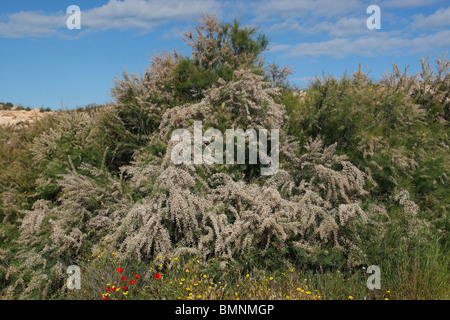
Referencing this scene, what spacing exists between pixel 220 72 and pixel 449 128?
255 inches

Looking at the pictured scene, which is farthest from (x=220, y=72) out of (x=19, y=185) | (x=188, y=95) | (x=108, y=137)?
(x=19, y=185)

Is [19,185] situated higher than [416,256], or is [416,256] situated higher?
[19,185]

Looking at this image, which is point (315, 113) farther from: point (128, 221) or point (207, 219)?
point (128, 221)

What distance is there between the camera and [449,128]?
10172 mm

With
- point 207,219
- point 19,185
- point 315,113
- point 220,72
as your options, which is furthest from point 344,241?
point 19,185

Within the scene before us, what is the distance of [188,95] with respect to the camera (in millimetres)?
8750

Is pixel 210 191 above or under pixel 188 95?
under

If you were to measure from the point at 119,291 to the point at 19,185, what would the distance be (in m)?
5.21

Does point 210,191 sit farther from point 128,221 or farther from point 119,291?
point 119,291

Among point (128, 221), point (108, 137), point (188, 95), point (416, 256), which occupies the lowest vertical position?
point (416, 256)
